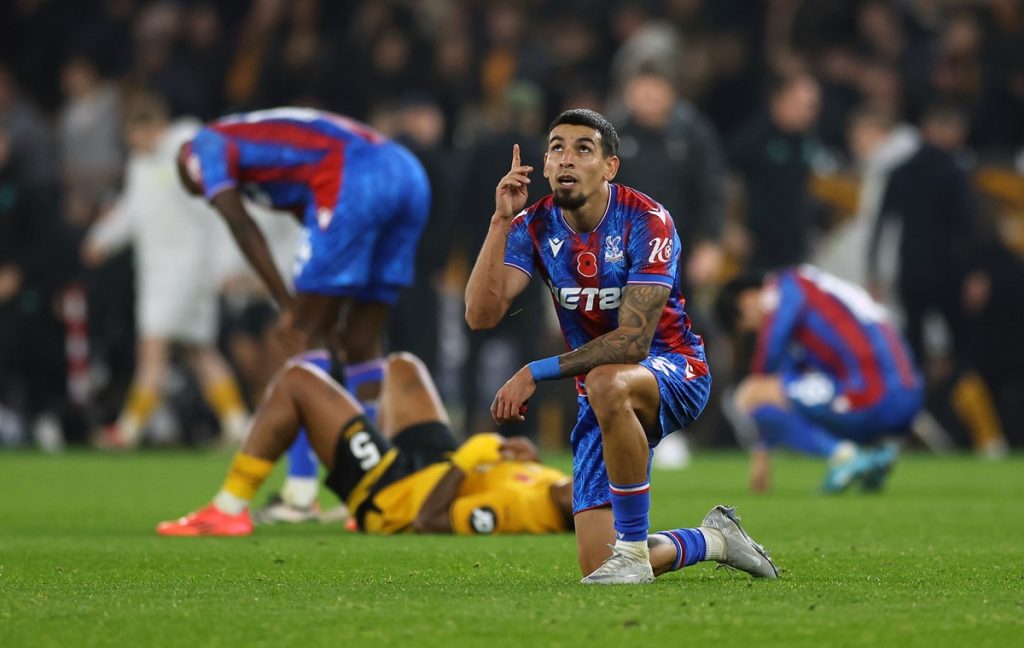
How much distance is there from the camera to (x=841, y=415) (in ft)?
36.3

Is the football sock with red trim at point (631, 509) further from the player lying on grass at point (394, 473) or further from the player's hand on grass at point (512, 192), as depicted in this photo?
the player lying on grass at point (394, 473)

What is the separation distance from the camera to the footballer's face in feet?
19.0

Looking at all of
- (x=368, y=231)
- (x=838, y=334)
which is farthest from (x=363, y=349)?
(x=838, y=334)

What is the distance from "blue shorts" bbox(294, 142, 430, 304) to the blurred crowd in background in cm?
425

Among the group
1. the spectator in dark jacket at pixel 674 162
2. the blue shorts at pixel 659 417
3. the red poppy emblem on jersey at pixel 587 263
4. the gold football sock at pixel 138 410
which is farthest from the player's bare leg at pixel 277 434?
the gold football sock at pixel 138 410

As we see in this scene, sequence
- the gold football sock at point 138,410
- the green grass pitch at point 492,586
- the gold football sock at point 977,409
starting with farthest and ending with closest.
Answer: the gold football sock at point 977,409, the gold football sock at point 138,410, the green grass pitch at point 492,586

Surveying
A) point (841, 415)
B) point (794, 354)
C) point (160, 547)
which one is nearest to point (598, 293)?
point (160, 547)

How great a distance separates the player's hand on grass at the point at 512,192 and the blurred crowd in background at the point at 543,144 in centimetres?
787

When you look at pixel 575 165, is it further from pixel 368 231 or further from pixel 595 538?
pixel 368 231

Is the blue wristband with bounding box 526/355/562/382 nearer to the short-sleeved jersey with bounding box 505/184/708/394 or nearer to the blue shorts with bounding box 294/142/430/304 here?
the short-sleeved jersey with bounding box 505/184/708/394

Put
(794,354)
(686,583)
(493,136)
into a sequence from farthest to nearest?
(493,136)
(794,354)
(686,583)

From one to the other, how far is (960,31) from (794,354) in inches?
220

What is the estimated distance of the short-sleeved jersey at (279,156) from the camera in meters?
9.16

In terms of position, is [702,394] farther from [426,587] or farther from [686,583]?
[426,587]
